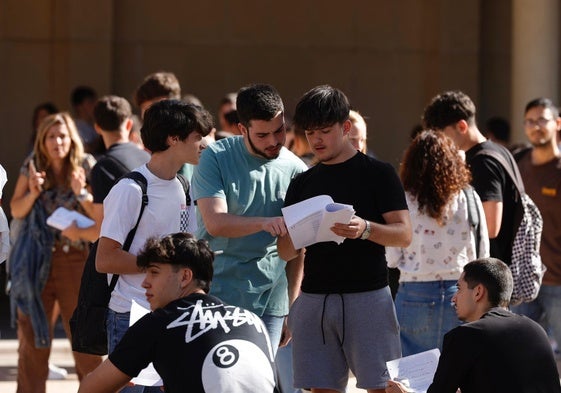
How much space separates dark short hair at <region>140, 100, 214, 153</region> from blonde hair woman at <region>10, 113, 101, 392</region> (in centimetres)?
242

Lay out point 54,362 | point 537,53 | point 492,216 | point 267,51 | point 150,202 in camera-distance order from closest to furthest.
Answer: point 150,202 < point 492,216 < point 54,362 < point 537,53 < point 267,51

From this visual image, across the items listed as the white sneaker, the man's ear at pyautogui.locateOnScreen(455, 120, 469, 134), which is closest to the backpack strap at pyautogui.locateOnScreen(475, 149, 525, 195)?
the man's ear at pyautogui.locateOnScreen(455, 120, 469, 134)

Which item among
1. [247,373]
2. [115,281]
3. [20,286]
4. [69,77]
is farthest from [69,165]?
[69,77]

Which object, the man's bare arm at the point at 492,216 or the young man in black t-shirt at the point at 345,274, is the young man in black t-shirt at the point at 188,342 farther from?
the man's bare arm at the point at 492,216

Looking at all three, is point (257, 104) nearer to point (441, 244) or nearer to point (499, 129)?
point (441, 244)

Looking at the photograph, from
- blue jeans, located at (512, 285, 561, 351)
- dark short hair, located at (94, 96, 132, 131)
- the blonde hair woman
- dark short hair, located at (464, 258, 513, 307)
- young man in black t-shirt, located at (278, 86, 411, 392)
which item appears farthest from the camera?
blue jeans, located at (512, 285, 561, 351)

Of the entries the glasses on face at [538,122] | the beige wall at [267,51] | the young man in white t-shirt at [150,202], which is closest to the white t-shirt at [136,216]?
the young man in white t-shirt at [150,202]

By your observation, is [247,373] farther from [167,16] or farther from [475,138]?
[167,16]

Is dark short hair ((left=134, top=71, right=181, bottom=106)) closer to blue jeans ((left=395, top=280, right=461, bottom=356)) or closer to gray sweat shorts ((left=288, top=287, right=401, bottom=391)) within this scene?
blue jeans ((left=395, top=280, right=461, bottom=356))

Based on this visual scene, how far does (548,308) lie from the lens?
29.3 feet

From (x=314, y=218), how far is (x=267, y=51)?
9.97 metres

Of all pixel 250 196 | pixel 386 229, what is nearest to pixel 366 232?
pixel 386 229

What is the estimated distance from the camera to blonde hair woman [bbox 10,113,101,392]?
827 centimetres

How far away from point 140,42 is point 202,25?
2.49ft
